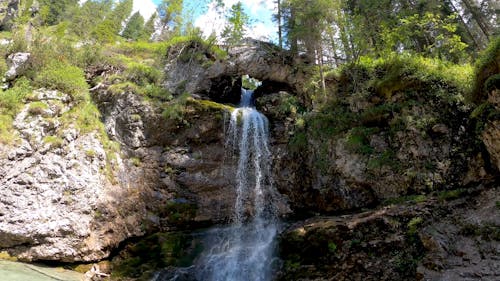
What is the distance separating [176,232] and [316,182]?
6.13 m

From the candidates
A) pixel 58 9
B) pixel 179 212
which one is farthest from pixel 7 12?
pixel 179 212

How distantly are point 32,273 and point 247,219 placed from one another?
25.5 ft

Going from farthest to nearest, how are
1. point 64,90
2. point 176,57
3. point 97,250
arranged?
1. point 176,57
2. point 64,90
3. point 97,250

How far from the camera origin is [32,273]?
8891 millimetres

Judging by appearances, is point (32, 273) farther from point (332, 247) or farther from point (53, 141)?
point (332, 247)

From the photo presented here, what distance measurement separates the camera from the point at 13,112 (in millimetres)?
12344

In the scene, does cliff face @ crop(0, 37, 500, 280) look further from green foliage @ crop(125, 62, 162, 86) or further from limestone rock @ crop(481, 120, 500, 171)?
green foliage @ crop(125, 62, 162, 86)

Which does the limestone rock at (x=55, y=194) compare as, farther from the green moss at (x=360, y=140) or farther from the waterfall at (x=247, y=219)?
the green moss at (x=360, y=140)

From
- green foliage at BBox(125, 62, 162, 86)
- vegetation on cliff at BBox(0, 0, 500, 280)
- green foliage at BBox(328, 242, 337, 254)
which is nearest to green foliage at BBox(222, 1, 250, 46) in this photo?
vegetation on cliff at BBox(0, 0, 500, 280)

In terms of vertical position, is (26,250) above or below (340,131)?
below

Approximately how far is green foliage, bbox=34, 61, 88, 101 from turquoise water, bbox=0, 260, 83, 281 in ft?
24.5

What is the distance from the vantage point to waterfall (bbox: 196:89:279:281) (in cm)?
1099

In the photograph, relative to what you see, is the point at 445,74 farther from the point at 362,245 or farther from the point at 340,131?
the point at 362,245

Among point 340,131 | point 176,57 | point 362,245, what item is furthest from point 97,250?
point 176,57
